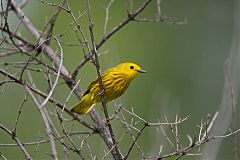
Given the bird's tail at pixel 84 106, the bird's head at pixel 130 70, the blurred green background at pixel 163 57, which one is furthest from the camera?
the blurred green background at pixel 163 57

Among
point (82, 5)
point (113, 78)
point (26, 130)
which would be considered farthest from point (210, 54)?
point (113, 78)

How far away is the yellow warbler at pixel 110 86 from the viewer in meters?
5.99

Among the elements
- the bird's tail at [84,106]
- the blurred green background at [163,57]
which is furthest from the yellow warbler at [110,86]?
the blurred green background at [163,57]

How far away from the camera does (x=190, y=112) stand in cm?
1302

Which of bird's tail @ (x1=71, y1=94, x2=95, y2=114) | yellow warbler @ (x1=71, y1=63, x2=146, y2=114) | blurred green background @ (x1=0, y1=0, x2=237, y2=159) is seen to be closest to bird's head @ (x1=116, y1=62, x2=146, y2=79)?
yellow warbler @ (x1=71, y1=63, x2=146, y2=114)

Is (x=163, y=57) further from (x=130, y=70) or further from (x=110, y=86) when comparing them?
(x=110, y=86)

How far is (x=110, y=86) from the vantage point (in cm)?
618

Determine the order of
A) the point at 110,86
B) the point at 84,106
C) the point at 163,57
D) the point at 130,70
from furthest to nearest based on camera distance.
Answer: the point at 163,57 < the point at 130,70 < the point at 110,86 < the point at 84,106

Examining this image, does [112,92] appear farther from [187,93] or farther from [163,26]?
[163,26]

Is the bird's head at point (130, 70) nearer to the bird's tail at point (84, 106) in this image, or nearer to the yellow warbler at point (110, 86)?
the yellow warbler at point (110, 86)

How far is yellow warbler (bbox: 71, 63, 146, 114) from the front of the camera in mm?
5992

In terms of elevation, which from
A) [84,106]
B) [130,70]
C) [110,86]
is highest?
[130,70]

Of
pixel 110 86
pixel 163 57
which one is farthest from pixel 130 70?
pixel 163 57

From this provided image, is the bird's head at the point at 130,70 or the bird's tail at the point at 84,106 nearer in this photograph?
the bird's tail at the point at 84,106
